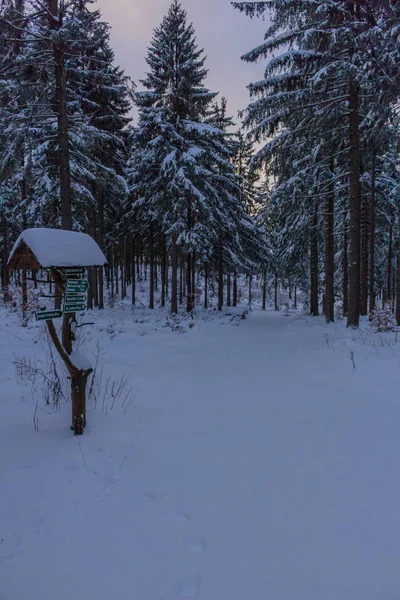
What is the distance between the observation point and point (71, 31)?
8.00 metres

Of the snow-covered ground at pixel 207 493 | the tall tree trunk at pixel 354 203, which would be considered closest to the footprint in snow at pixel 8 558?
the snow-covered ground at pixel 207 493

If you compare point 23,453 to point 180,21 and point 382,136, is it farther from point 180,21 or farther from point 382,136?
point 180,21

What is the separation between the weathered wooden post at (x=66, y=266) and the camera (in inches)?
156

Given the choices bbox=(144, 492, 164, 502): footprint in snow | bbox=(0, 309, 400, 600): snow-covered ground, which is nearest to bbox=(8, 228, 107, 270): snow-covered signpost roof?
bbox=(0, 309, 400, 600): snow-covered ground

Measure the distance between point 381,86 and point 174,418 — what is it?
10594mm

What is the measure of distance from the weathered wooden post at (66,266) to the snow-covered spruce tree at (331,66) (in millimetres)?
8772

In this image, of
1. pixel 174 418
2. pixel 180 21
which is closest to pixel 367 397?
pixel 174 418

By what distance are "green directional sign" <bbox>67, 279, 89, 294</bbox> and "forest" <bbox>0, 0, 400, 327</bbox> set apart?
19.1 ft

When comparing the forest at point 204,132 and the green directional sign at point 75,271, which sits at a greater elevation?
the forest at point 204,132

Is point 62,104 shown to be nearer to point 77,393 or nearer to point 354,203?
point 77,393

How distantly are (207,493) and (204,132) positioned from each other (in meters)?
15.5

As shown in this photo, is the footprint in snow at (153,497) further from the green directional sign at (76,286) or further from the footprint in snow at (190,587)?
the green directional sign at (76,286)

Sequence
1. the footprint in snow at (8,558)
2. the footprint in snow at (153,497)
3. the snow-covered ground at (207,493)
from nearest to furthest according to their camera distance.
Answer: the snow-covered ground at (207,493)
the footprint in snow at (8,558)
the footprint in snow at (153,497)

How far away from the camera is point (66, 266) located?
13.4 ft
